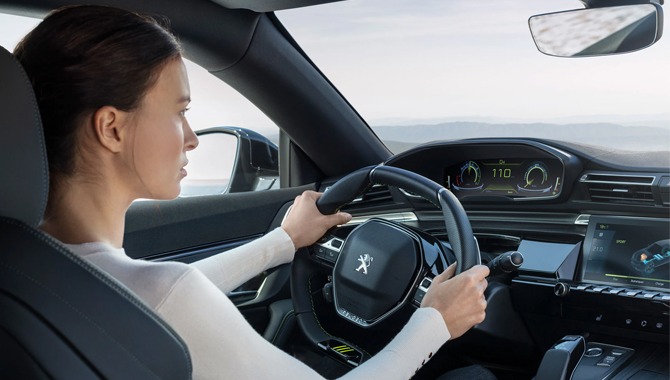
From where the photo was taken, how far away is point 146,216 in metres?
2.93

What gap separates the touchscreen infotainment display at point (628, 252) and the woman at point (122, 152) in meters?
1.18

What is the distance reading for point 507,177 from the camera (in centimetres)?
282

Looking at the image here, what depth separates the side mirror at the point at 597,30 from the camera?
1.94 meters

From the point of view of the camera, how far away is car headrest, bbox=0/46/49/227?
4.01 feet

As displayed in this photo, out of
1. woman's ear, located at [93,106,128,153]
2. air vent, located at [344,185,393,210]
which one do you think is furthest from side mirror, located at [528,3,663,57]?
woman's ear, located at [93,106,128,153]

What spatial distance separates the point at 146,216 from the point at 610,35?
1781 millimetres

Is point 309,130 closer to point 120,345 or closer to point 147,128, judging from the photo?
point 147,128

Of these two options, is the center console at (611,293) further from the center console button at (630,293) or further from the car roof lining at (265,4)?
the car roof lining at (265,4)

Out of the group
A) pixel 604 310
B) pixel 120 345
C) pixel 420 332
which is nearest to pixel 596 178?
pixel 604 310

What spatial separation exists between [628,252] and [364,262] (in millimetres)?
791

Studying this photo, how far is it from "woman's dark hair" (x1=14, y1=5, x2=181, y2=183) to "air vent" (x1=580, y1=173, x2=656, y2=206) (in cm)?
158

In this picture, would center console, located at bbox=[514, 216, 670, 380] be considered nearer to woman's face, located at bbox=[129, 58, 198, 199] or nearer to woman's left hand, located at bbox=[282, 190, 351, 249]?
woman's left hand, located at bbox=[282, 190, 351, 249]

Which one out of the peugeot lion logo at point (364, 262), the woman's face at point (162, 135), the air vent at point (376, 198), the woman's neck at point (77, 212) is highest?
the woman's face at point (162, 135)

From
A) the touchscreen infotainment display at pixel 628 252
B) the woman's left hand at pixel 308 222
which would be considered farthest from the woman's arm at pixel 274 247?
the touchscreen infotainment display at pixel 628 252
